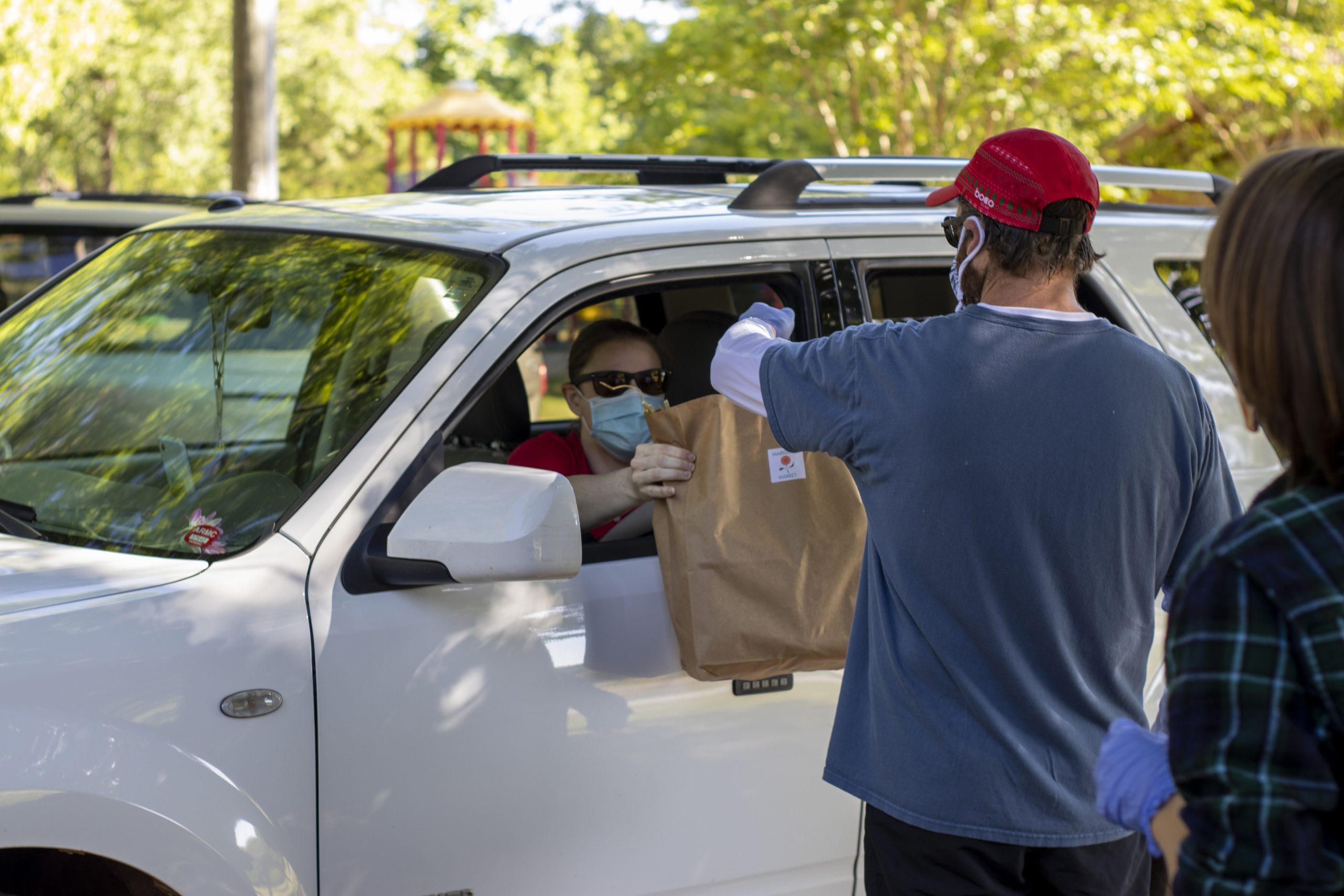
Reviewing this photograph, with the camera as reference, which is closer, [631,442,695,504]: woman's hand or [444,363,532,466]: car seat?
[631,442,695,504]: woman's hand

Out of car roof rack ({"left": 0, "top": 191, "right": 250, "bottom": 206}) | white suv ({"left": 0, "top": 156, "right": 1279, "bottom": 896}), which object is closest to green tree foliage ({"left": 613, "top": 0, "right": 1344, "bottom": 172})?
car roof rack ({"left": 0, "top": 191, "right": 250, "bottom": 206})

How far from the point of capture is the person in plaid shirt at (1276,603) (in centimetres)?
119

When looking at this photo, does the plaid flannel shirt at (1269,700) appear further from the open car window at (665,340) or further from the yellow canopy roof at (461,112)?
the yellow canopy roof at (461,112)

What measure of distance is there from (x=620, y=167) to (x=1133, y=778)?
266 cm

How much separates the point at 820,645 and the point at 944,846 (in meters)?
0.52

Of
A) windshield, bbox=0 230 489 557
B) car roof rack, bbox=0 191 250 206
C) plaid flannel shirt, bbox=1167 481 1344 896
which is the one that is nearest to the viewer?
plaid flannel shirt, bbox=1167 481 1344 896

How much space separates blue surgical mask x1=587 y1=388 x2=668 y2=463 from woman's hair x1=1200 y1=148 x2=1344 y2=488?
68.2 inches

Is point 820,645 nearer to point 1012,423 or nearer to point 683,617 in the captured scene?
point 683,617

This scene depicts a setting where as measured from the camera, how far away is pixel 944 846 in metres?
2.01

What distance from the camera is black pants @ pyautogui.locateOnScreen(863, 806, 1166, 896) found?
6.62ft

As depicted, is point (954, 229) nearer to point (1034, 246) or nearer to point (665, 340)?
point (1034, 246)

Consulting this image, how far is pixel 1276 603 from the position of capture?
3.94 ft

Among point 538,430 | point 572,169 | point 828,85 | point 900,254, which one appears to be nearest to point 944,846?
point 900,254

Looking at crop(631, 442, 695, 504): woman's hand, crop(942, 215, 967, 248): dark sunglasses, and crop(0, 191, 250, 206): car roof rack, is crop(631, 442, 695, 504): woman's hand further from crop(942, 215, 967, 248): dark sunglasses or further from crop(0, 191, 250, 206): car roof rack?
crop(0, 191, 250, 206): car roof rack
